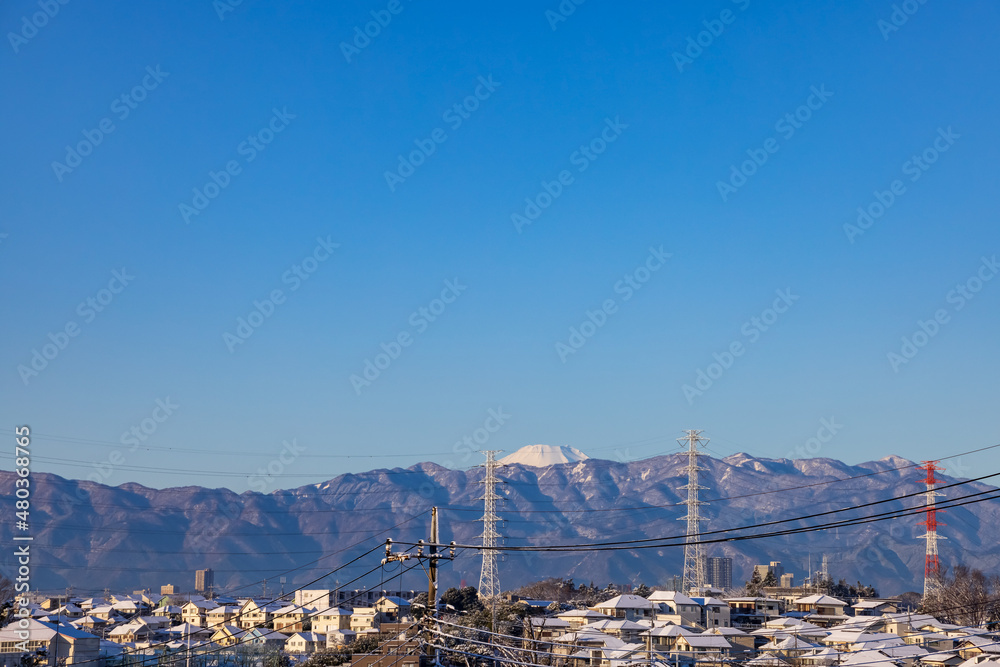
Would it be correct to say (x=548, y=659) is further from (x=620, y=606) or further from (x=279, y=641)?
(x=279, y=641)

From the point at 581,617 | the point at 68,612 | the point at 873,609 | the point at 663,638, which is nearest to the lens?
the point at 663,638

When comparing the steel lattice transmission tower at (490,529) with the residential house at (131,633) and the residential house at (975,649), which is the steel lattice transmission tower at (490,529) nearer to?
the residential house at (131,633)

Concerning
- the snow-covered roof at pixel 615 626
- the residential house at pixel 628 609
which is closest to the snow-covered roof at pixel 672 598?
the residential house at pixel 628 609

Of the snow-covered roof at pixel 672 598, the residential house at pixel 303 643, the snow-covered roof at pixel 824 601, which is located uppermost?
the snow-covered roof at pixel 672 598

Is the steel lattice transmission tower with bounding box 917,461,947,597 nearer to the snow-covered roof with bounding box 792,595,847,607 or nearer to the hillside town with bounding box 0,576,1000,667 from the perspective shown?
the hillside town with bounding box 0,576,1000,667

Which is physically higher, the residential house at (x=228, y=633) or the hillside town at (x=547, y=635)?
the hillside town at (x=547, y=635)

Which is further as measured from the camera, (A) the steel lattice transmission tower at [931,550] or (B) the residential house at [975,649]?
(A) the steel lattice transmission tower at [931,550]

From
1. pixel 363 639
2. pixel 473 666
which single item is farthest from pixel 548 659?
pixel 363 639

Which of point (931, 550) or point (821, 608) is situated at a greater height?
point (931, 550)

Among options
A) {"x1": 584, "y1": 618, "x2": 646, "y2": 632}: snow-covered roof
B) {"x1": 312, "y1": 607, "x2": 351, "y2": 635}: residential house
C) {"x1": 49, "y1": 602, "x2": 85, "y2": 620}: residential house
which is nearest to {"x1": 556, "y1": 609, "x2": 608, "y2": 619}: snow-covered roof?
{"x1": 584, "y1": 618, "x2": 646, "y2": 632}: snow-covered roof

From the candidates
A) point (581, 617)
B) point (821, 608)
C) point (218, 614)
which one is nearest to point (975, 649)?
point (581, 617)

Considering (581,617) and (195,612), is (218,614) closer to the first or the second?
(195,612)
